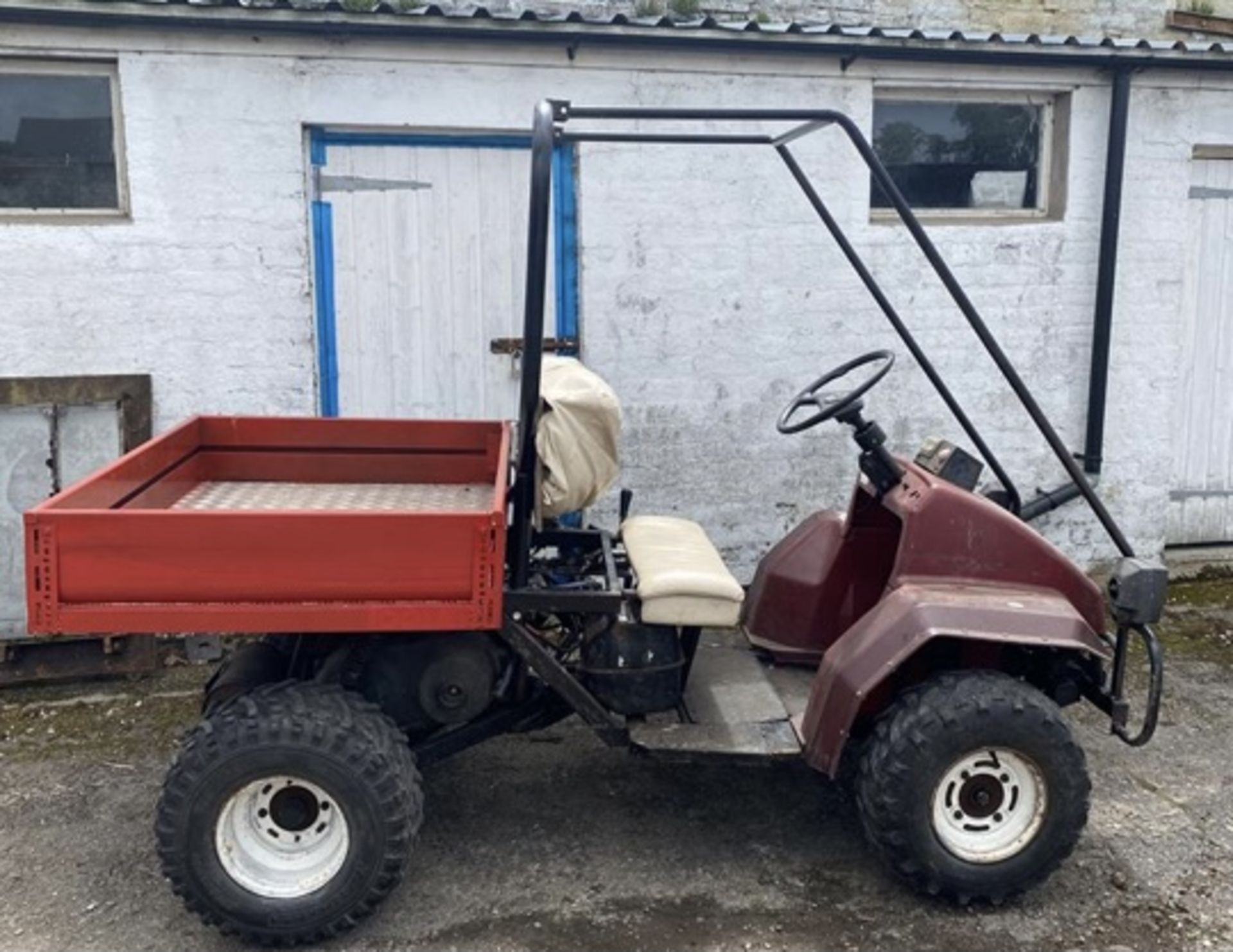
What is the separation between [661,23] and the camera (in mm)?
5551

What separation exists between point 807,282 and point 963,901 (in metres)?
3.40

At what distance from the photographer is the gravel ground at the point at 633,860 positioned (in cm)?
340

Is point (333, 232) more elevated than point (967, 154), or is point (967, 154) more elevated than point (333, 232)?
point (967, 154)

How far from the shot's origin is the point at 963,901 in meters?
3.46

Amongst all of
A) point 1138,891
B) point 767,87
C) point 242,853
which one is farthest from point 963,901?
point 767,87

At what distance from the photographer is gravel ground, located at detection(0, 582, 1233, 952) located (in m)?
3.40

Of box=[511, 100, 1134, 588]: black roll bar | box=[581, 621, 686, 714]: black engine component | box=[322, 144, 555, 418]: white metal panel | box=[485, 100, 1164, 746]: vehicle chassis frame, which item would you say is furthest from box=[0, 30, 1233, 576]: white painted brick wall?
box=[581, 621, 686, 714]: black engine component

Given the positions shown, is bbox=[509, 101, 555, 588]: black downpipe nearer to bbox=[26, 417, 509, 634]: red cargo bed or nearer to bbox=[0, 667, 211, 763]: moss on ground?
bbox=[26, 417, 509, 634]: red cargo bed

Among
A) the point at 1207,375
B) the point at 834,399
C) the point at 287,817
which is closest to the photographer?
the point at 287,817

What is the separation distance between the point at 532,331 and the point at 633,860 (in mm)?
1688

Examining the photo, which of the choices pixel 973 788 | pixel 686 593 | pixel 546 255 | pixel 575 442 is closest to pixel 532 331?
pixel 546 255

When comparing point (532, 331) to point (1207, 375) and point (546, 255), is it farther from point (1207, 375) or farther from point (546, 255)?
point (1207, 375)

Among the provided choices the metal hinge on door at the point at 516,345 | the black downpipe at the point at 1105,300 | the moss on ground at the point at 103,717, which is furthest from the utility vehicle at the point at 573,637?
the black downpipe at the point at 1105,300

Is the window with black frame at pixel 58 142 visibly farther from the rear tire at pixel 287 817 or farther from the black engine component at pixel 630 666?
the black engine component at pixel 630 666
